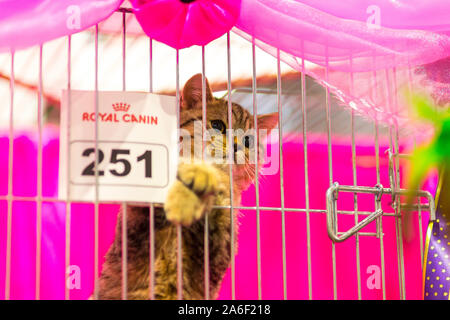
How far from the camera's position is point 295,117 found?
1.66m

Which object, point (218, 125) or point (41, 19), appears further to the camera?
point (218, 125)

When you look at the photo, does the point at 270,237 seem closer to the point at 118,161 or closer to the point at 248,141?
the point at 248,141

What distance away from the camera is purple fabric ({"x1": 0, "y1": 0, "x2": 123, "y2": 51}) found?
1.04 metres

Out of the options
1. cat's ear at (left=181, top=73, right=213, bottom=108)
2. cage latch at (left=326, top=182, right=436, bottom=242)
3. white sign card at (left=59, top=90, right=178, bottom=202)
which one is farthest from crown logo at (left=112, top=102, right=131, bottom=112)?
cage latch at (left=326, top=182, right=436, bottom=242)

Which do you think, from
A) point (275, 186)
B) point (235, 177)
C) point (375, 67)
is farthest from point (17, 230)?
point (375, 67)

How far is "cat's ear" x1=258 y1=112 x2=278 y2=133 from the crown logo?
0.51 m

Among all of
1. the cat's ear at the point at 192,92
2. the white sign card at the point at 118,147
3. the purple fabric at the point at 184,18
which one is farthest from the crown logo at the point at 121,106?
the cat's ear at the point at 192,92

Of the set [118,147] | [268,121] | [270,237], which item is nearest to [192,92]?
[268,121]

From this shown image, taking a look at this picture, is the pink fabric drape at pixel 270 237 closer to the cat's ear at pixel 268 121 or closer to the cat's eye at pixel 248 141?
the cat's ear at pixel 268 121

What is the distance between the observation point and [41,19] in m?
1.05

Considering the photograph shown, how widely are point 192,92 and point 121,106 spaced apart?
32 cm

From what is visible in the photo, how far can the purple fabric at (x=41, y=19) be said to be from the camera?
1.04 meters

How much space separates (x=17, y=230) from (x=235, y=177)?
60cm
